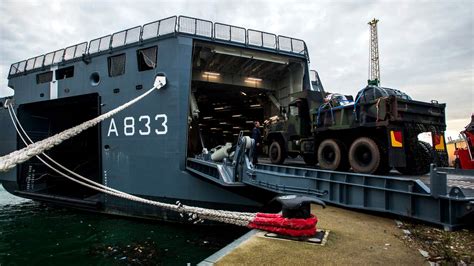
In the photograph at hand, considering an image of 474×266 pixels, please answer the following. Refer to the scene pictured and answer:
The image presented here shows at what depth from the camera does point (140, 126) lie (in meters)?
11.7

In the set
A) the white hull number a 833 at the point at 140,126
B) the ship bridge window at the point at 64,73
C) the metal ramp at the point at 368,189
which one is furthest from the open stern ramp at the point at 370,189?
the ship bridge window at the point at 64,73

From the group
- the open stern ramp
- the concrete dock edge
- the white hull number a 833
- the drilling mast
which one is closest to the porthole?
the white hull number a 833

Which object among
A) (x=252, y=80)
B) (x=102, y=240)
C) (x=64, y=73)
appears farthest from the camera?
(x=252, y=80)

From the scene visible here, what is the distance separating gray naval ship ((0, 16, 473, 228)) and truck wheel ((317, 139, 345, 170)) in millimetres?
1370

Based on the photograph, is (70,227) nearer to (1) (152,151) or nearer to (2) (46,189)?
(1) (152,151)

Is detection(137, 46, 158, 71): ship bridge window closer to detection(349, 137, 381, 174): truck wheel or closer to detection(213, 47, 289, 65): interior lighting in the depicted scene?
detection(213, 47, 289, 65): interior lighting

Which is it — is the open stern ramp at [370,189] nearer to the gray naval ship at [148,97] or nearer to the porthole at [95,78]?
the gray naval ship at [148,97]

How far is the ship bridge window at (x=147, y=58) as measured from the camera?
38.4 ft

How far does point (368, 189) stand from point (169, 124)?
23.0 feet

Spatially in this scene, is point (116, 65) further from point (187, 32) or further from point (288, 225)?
point (288, 225)

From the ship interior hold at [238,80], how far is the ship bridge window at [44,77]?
649 cm

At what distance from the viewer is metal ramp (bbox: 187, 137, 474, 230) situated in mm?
4973

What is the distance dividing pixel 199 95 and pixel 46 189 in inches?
359

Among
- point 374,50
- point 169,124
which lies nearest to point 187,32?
point 169,124
